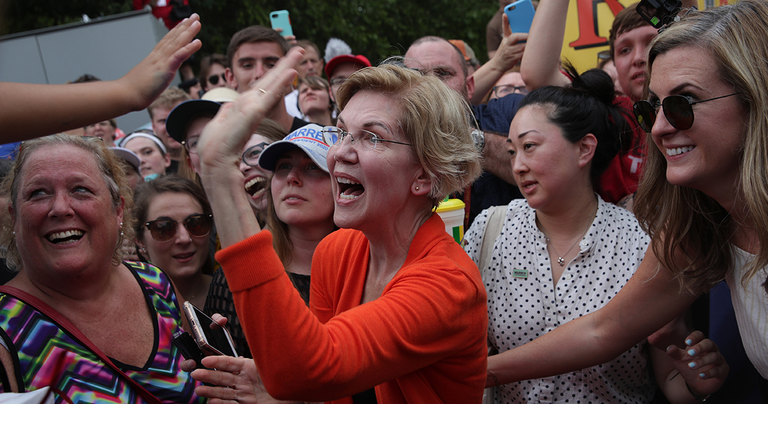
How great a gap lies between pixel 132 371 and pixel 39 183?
0.75 m

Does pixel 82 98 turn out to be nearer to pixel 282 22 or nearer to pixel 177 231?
pixel 177 231

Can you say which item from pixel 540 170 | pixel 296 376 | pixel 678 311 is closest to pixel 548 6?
pixel 540 170

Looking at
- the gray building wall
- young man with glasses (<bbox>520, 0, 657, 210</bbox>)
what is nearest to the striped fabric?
young man with glasses (<bbox>520, 0, 657, 210</bbox>)

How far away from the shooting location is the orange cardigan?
1316mm

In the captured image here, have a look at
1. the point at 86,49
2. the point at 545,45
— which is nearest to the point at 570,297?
the point at 545,45

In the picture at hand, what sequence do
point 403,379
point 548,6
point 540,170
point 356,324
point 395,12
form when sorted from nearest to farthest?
point 356,324, point 403,379, point 540,170, point 548,6, point 395,12

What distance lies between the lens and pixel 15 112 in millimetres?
1520

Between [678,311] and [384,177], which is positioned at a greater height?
[384,177]

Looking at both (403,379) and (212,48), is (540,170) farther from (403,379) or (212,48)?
(212,48)

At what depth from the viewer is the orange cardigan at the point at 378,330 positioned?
132 centimetres

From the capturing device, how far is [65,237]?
2016 millimetres

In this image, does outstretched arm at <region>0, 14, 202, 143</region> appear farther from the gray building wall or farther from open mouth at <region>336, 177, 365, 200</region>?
the gray building wall

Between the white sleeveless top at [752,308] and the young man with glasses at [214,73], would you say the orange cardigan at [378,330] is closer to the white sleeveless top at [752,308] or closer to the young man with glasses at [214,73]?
the white sleeveless top at [752,308]

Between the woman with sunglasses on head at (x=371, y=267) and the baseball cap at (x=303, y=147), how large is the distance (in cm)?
41
